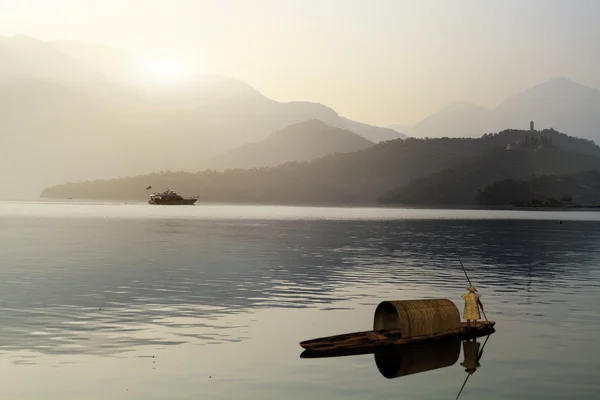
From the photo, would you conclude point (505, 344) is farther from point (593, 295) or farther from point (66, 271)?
point (66, 271)

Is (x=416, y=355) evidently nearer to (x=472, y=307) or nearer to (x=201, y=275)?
(x=472, y=307)

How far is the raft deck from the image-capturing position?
34594 mm

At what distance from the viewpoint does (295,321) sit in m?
43.5

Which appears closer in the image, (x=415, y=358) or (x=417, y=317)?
(x=415, y=358)

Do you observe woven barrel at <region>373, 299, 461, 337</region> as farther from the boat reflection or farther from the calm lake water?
the calm lake water

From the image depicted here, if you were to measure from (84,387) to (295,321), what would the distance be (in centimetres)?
1708

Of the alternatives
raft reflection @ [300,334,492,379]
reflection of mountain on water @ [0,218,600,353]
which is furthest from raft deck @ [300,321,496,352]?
reflection of mountain on water @ [0,218,600,353]

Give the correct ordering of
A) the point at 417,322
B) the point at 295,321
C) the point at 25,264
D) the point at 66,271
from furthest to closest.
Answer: the point at 25,264, the point at 66,271, the point at 295,321, the point at 417,322

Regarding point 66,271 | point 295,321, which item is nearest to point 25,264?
point 66,271

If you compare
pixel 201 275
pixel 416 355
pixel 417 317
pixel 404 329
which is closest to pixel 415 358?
pixel 416 355

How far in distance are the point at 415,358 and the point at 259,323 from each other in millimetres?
11104

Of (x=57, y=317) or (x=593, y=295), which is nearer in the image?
(x=57, y=317)

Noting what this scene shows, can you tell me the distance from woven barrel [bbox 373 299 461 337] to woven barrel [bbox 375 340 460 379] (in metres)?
0.71

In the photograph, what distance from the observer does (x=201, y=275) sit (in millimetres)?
69875
